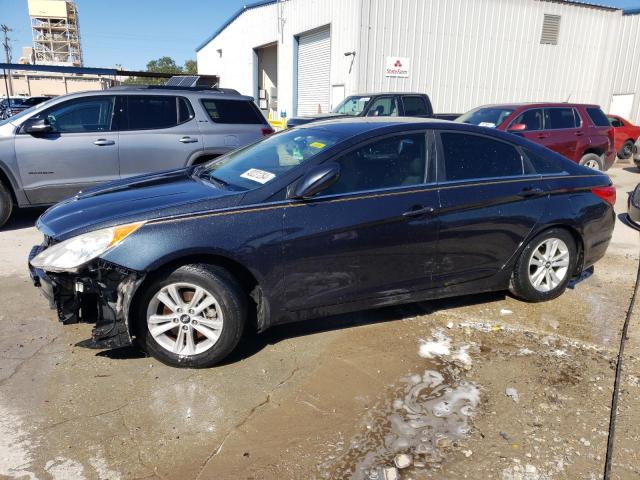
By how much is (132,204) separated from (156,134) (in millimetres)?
4140

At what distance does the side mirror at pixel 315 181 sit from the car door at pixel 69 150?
4538 millimetres

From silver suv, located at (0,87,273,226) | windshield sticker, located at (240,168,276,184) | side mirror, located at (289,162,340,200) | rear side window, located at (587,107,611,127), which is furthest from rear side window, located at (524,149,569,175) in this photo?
rear side window, located at (587,107,611,127)

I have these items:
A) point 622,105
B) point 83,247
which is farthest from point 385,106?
point 622,105

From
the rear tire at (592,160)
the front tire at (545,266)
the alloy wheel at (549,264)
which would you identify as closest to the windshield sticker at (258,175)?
the front tire at (545,266)

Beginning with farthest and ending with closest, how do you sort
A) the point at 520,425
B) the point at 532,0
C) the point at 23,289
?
the point at 532,0 → the point at 23,289 → the point at 520,425

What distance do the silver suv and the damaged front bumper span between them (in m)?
3.91

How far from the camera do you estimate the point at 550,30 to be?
2083 cm

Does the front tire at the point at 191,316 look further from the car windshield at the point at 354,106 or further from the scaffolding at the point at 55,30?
the scaffolding at the point at 55,30

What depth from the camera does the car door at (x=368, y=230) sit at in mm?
3404

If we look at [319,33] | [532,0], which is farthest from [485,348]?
[532,0]

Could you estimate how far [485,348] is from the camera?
3789 millimetres

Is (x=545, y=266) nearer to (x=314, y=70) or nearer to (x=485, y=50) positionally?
(x=485, y=50)

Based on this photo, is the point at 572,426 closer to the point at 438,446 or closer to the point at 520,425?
the point at 520,425

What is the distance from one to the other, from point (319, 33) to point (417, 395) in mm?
19391
